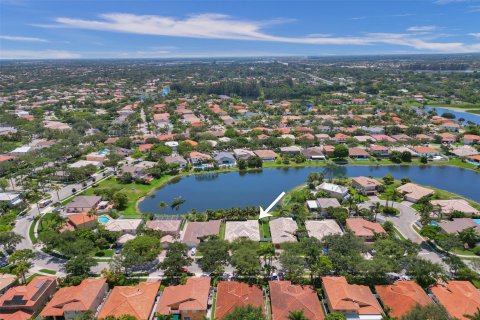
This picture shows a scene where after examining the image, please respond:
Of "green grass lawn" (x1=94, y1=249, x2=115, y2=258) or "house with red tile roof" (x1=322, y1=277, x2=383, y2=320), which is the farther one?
"green grass lawn" (x1=94, y1=249, x2=115, y2=258)

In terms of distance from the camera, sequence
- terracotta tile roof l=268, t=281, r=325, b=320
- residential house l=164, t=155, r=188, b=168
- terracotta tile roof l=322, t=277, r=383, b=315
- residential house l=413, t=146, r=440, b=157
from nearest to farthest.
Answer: terracotta tile roof l=268, t=281, r=325, b=320 < terracotta tile roof l=322, t=277, r=383, b=315 < residential house l=164, t=155, r=188, b=168 < residential house l=413, t=146, r=440, b=157

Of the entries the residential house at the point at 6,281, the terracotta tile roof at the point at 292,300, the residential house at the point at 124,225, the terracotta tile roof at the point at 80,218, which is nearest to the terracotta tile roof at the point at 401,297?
the terracotta tile roof at the point at 292,300

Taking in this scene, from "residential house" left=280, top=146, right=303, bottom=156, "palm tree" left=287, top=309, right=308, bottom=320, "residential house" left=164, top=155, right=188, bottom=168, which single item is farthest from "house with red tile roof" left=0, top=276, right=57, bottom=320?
"residential house" left=280, top=146, right=303, bottom=156

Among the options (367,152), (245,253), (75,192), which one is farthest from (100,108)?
(245,253)

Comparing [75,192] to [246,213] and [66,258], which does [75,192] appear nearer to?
[66,258]

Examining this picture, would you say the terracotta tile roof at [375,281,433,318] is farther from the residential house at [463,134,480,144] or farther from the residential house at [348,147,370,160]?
the residential house at [463,134,480,144]

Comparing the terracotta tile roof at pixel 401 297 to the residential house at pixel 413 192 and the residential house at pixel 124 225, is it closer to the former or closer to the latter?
the residential house at pixel 413 192
